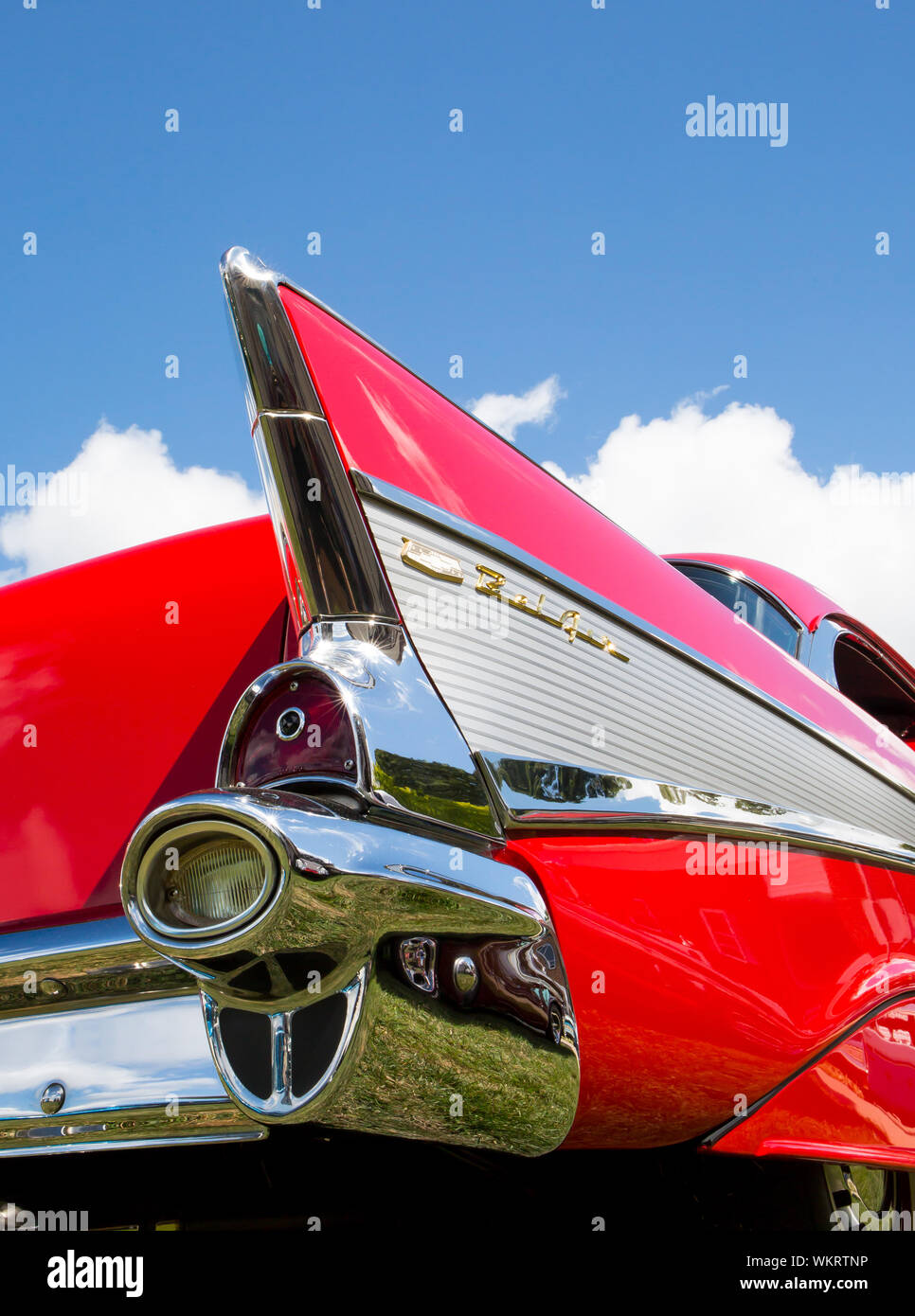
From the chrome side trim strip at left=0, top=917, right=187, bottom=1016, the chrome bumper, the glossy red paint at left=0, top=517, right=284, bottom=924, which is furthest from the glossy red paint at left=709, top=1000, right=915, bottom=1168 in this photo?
the glossy red paint at left=0, top=517, right=284, bottom=924

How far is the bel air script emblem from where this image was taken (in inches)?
52.1

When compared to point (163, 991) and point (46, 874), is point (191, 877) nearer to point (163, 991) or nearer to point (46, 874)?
point (163, 991)

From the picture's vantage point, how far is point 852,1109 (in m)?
1.63

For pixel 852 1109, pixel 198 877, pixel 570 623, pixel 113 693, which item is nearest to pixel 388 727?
pixel 198 877

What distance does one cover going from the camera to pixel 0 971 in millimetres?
1424

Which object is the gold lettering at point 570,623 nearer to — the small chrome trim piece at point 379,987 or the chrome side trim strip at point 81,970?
the small chrome trim piece at point 379,987

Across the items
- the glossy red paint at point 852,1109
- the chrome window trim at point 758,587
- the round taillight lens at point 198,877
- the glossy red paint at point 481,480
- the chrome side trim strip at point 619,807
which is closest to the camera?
the round taillight lens at point 198,877

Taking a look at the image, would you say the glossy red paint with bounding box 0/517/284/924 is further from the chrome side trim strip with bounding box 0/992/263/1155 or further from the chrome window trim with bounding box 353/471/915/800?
the chrome window trim with bounding box 353/471/915/800

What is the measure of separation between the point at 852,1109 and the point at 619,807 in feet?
2.25

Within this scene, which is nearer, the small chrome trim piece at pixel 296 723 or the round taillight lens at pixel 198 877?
the round taillight lens at pixel 198 877

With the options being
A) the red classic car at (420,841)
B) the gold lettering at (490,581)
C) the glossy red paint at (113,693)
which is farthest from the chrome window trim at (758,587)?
the gold lettering at (490,581)

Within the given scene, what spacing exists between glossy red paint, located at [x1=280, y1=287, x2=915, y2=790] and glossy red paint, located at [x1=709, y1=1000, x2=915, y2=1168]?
1.93ft

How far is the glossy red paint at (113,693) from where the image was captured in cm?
162
